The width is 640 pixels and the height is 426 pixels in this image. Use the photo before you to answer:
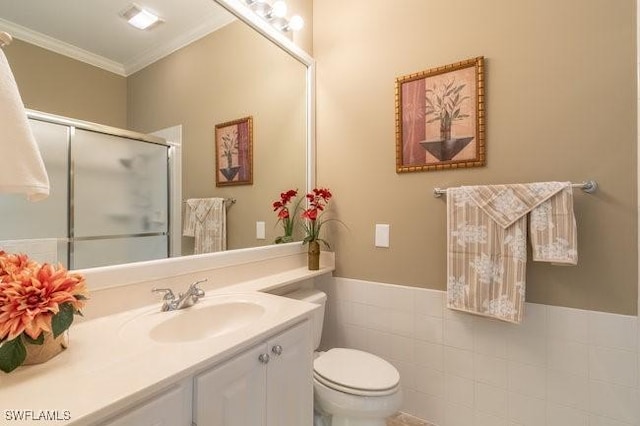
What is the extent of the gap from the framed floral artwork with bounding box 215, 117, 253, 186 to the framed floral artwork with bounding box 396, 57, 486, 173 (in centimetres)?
80

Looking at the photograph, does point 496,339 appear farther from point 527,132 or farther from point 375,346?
point 527,132

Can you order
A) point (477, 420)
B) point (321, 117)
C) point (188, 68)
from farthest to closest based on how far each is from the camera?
point (321, 117)
point (477, 420)
point (188, 68)

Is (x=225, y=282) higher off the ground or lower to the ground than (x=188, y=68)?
lower

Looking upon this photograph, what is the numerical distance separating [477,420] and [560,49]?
1709 mm

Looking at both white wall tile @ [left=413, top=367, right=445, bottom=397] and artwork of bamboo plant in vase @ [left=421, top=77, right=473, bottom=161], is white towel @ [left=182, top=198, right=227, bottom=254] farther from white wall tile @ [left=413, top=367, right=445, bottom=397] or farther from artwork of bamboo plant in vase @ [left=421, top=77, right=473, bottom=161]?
white wall tile @ [left=413, top=367, right=445, bottom=397]

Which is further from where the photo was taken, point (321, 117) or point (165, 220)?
point (321, 117)

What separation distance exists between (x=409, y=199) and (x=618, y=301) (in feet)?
3.01

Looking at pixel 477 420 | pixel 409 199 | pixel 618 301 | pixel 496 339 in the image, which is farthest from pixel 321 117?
pixel 477 420

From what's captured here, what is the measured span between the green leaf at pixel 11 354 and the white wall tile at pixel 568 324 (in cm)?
175

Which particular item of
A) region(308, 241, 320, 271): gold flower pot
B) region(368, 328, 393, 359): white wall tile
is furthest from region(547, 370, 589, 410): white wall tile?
region(308, 241, 320, 271): gold flower pot

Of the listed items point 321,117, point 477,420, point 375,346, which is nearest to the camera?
point 477,420

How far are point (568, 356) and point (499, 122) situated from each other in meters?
1.05

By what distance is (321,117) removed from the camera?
1945 mm

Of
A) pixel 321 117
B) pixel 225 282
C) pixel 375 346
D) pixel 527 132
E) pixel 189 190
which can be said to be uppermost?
pixel 321 117
